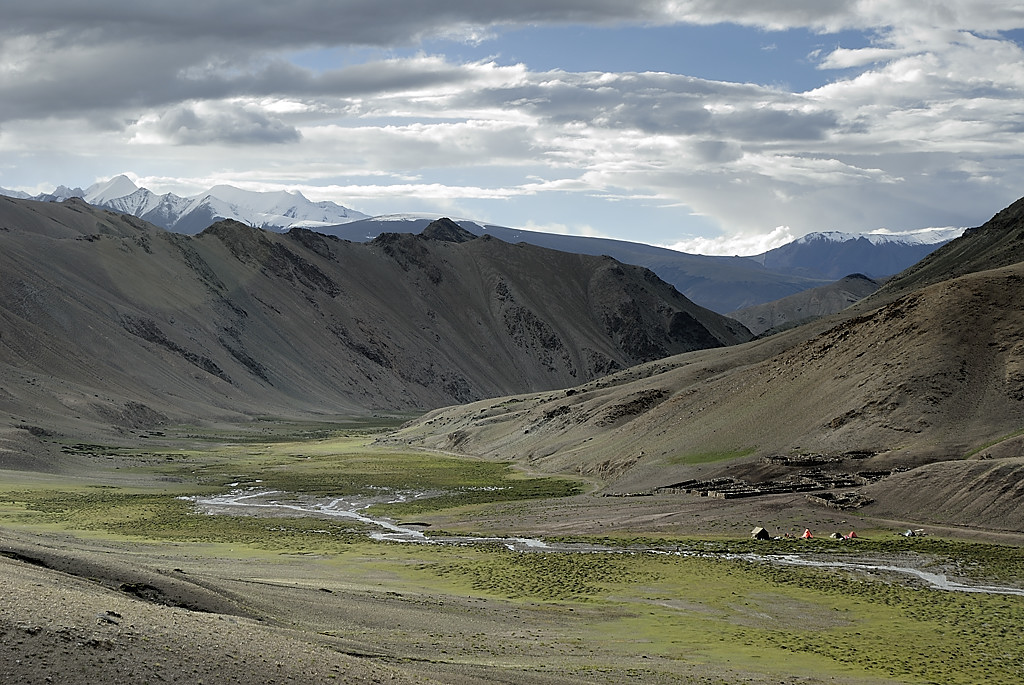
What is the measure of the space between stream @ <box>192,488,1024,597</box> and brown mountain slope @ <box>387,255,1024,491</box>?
2073cm

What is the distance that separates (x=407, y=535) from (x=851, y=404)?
3801cm

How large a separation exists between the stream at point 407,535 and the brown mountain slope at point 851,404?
68.0 ft

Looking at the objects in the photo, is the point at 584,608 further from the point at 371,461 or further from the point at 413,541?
the point at 371,461

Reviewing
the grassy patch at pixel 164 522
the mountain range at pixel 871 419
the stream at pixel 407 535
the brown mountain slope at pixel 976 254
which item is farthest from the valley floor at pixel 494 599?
the brown mountain slope at pixel 976 254

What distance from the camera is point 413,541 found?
205ft

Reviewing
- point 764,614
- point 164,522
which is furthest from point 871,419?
point 164,522

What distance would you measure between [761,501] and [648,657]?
38166 mm

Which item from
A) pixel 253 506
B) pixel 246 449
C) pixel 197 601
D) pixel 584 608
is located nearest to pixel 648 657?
pixel 584 608

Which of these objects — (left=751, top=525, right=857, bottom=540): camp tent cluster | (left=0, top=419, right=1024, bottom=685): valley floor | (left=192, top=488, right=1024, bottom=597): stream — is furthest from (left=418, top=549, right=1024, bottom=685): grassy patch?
(left=751, top=525, right=857, bottom=540): camp tent cluster

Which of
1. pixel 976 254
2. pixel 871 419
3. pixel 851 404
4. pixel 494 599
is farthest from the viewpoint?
pixel 976 254

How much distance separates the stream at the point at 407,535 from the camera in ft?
162

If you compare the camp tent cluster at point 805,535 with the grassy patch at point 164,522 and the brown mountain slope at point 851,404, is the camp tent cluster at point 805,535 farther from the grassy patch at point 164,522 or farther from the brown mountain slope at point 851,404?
the grassy patch at point 164,522

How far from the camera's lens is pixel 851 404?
83.9m

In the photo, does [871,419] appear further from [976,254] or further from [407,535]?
[976,254]
